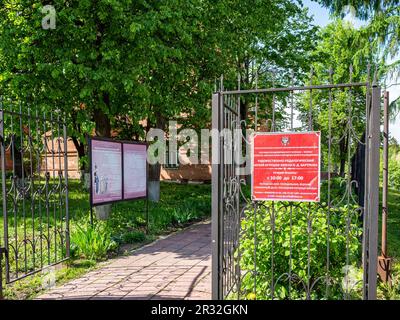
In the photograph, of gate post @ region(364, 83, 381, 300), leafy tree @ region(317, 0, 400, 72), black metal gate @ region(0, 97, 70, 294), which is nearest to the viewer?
gate post @ region(364, 83, 381, 300)

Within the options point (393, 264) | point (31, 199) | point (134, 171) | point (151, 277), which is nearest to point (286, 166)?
point (151, 277)

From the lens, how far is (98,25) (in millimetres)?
10422

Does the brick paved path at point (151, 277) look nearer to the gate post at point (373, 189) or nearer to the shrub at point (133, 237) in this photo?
the shrub at point (133, 237)

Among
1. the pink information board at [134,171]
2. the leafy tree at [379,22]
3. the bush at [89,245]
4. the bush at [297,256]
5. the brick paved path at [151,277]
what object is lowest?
the brick paved path at [151,277]

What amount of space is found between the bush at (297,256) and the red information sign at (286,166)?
0.31 m

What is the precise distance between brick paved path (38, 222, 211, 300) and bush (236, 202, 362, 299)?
0.87m

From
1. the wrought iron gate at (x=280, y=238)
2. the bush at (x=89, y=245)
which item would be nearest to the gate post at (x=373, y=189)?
the wrought iron gate at (x=280, y=238)

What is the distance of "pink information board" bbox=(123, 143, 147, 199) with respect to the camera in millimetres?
8133

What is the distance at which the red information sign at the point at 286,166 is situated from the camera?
363 cm

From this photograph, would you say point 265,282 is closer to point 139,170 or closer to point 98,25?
point 139,170

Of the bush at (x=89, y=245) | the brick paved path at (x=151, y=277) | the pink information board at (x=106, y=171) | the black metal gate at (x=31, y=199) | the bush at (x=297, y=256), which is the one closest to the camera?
the bush at (x=297, y=256)

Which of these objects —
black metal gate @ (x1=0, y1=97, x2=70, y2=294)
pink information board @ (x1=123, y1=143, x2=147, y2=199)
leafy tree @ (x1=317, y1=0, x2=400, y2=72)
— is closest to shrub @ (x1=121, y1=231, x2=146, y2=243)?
pink information board @ (x1=123, y1=143, x2=147, y2=199)

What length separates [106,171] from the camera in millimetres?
7438

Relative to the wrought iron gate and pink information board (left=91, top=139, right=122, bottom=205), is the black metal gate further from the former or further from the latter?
the wrought iron gate
